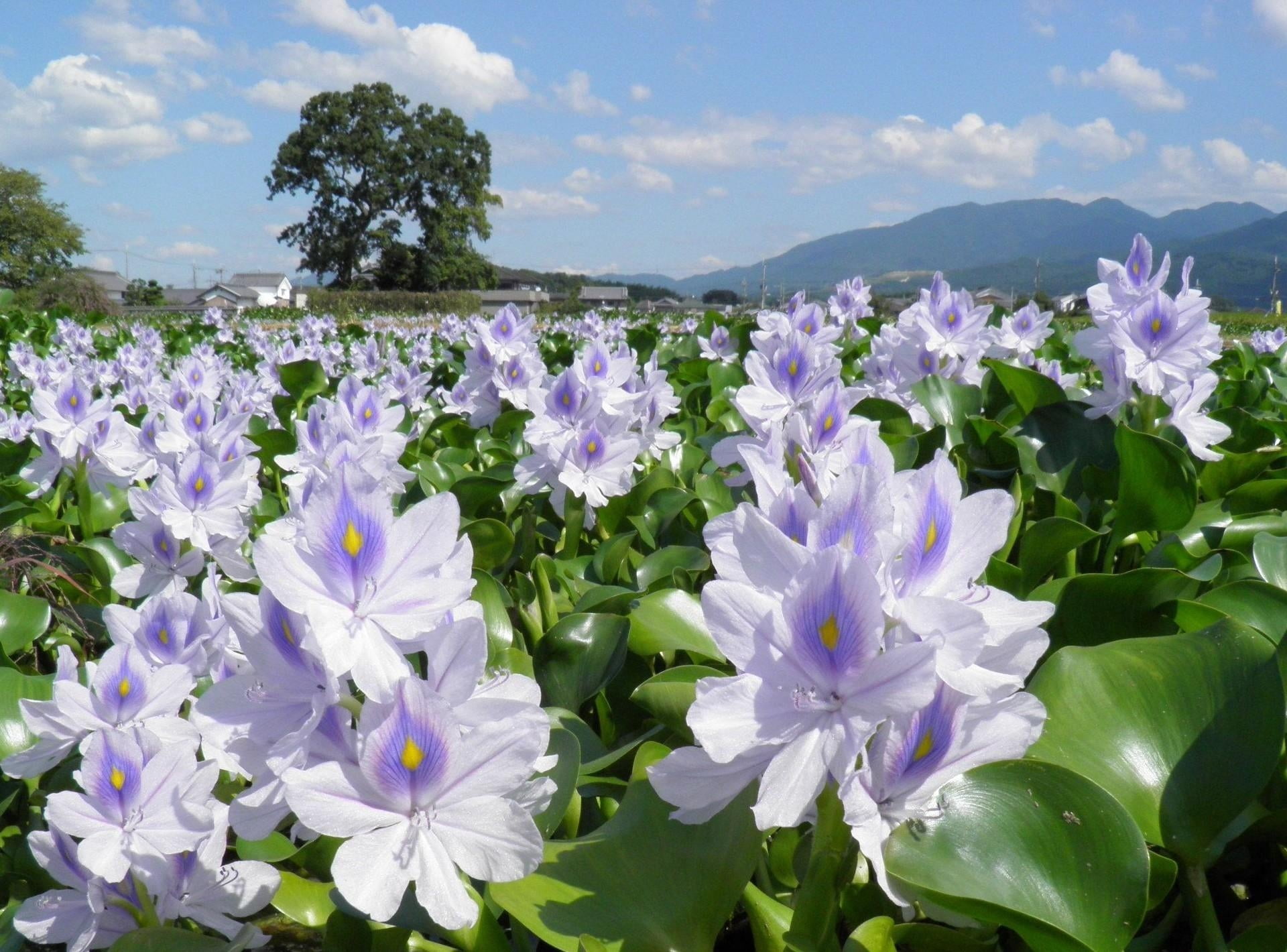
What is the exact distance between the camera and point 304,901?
4.32 ft

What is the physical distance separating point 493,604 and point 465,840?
0.91 metres

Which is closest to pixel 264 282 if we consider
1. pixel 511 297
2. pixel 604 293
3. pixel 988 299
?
pixel 604 293

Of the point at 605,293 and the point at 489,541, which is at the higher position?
the point at 605,293

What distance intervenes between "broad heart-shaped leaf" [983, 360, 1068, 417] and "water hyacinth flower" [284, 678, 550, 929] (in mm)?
2317

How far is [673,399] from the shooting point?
338 centimetres

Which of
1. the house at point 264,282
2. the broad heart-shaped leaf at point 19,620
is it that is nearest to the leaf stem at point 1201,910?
the broad heart-shaped leaf at point 19,620

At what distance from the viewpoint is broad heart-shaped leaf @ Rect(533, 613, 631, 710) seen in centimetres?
167

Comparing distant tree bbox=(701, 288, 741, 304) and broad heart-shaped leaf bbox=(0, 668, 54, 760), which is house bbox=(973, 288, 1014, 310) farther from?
distant tree bbox=(701, 288, 741, 304)

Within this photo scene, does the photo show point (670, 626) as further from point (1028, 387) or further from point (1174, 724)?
point (1028, 387)

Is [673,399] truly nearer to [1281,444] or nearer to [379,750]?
[1281,444]

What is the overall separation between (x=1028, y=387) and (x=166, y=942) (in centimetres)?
263

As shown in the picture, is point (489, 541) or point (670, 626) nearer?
point (670, 626)

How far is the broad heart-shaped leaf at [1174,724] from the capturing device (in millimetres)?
1141

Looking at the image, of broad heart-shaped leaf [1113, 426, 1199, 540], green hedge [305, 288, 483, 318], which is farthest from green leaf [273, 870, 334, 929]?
green hedge [305, 288, 483, 318]
